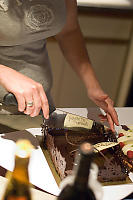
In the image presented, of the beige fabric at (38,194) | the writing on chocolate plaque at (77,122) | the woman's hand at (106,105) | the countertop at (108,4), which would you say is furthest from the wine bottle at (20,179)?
the countertop at (108,4)

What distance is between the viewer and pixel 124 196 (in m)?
1.05

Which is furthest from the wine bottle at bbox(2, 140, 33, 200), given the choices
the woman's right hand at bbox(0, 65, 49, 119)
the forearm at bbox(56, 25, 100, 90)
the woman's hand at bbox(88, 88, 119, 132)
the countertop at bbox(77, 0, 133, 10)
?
the countertop at bbox(77, 0, 133, 10)

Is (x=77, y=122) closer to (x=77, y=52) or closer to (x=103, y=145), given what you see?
(x=103, y=145)

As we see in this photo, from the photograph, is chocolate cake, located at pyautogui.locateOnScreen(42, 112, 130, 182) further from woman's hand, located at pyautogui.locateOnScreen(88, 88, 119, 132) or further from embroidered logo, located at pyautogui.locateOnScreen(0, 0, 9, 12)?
embroidered logo, located at pyautogui.locateOnScreen(0, 0, 9, 12)

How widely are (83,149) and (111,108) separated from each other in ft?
2.69

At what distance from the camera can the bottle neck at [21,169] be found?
68 centimetres

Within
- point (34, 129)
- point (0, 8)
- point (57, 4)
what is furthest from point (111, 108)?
point (0, 8)

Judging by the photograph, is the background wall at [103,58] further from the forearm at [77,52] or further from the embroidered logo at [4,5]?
the embroidered logo at [4,5]

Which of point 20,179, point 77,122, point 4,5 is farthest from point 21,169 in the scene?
point 4,5

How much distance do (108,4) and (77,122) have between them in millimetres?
1597

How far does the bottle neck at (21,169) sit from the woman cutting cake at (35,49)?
15.9 inches

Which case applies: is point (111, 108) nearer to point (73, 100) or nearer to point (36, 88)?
point (36, 88)

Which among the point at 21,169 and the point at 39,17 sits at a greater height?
the point at 39,17

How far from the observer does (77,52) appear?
5.27 feet
